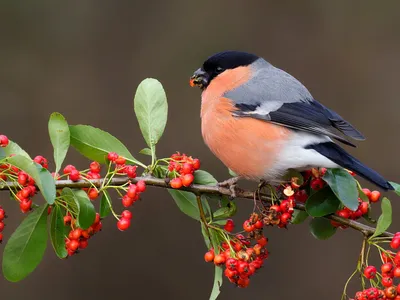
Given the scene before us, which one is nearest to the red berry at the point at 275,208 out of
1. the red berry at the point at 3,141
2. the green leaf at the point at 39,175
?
the green leaf at the point at 39,175

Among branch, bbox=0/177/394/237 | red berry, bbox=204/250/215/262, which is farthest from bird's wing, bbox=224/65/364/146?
red berry, bbox=204/250/215/262

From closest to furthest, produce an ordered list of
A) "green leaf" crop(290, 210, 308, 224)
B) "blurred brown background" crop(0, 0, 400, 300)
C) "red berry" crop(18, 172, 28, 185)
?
1. "red berry" crop(18, 172, 28, 185)
2. "green leaf" crop(290, 210, 308, 224)
3. "blurred brown background" crop(0, 0, 400, 300)

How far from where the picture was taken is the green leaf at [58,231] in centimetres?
165

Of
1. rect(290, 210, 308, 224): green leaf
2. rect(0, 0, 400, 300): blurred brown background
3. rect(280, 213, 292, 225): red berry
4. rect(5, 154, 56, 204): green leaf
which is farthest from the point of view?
rect(0, 0, 400, 300): blurred brown background

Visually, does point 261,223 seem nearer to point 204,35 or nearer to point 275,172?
point 275,172

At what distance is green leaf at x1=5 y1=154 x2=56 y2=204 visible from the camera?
4.80 feet

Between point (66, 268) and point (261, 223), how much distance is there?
8.24 feet

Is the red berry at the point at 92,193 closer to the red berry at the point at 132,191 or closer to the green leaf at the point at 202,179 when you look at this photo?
the red berry at the point at 132,191

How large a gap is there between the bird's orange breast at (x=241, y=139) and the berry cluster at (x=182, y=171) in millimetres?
311

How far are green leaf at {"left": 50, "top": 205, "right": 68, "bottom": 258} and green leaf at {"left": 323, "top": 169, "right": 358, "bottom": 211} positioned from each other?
641 millimetres

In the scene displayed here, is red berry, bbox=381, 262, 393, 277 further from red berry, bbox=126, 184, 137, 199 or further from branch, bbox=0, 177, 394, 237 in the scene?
red berry, bbox=126, 184, 137, 199

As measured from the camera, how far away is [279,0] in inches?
181

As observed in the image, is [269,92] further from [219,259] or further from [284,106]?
[219,259]

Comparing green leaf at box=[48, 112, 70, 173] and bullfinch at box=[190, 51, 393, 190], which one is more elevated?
green leaf at box=[48, 112, 70, 173]
